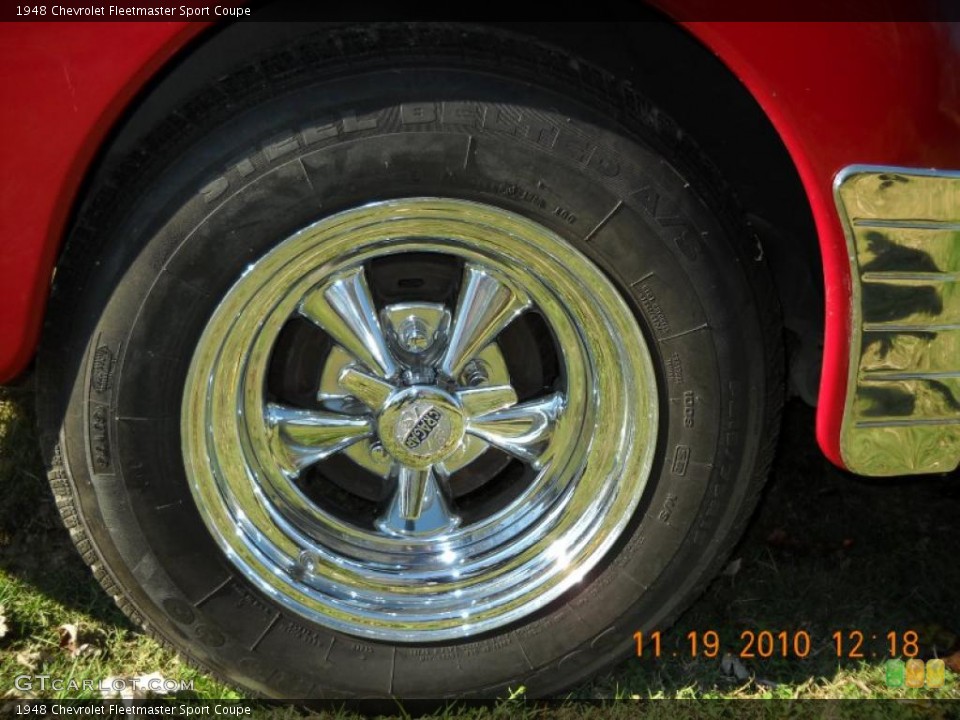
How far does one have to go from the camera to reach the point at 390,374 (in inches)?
86.9

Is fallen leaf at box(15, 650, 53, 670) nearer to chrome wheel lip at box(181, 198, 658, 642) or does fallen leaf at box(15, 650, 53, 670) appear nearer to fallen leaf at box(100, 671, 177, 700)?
fallen leaf at box(100, 671, 177, 700)

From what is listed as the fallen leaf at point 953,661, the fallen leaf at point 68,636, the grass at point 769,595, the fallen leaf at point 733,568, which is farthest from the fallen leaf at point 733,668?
the fallen leaf at point 68,636

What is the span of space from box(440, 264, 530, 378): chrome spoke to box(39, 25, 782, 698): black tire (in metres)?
0.34

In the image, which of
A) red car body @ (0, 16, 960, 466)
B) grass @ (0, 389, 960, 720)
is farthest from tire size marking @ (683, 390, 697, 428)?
Result: grass @ (0, 389, 960, 720)

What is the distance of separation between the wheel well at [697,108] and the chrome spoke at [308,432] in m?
0.68

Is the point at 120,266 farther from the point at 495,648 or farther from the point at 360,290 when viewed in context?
the point at 495,648

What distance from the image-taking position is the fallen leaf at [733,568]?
2633mm

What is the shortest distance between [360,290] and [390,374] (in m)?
0.21

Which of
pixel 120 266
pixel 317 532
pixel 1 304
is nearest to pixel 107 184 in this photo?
pixel 120 266

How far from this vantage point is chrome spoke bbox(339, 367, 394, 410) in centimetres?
220

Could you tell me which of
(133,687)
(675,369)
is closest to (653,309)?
(675,369)

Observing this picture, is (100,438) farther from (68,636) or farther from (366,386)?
(68,636)

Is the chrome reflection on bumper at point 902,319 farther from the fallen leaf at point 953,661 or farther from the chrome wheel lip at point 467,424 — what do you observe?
the fallen leaf at point 953,661
